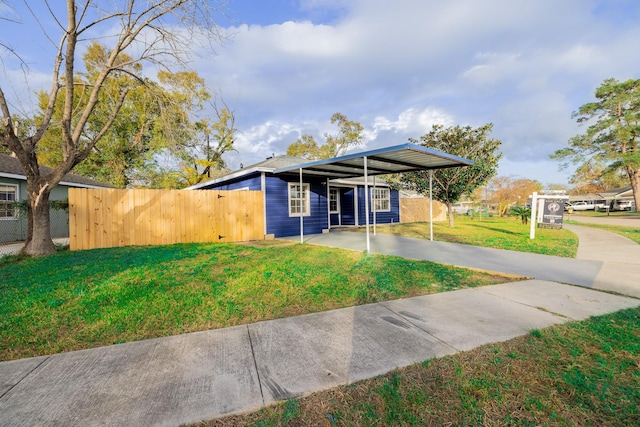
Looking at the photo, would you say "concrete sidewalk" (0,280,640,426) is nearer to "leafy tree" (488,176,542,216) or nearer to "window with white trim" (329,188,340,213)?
"window with white trim" (329,188,340,213)

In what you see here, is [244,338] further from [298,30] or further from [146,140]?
[146,140]

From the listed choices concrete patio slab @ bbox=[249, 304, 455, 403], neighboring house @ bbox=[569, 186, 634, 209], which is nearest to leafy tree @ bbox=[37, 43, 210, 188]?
concrete patio slab @ bbox=[249, 304, 455, 403]

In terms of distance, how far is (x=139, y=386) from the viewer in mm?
1937

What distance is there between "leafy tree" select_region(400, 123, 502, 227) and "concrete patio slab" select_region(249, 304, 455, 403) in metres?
11.8

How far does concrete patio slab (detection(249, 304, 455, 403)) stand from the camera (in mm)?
1992

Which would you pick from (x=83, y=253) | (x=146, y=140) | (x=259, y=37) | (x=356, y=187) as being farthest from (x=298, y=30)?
(x=146, y=140)

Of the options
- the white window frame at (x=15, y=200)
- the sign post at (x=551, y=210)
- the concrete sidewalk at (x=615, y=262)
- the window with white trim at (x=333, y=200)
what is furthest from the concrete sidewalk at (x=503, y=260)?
the white window frame at (x=15, y=200)

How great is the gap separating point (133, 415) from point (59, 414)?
0.47m

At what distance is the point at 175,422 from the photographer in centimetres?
159

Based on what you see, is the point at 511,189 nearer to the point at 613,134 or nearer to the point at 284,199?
the point at 613,134

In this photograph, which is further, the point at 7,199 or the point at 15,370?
Result: the point at 7,199

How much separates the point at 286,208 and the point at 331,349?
9102 mm

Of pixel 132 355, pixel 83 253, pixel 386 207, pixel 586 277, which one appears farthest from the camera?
pixel 386 207

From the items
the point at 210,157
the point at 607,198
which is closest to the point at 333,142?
the point at 210,157
